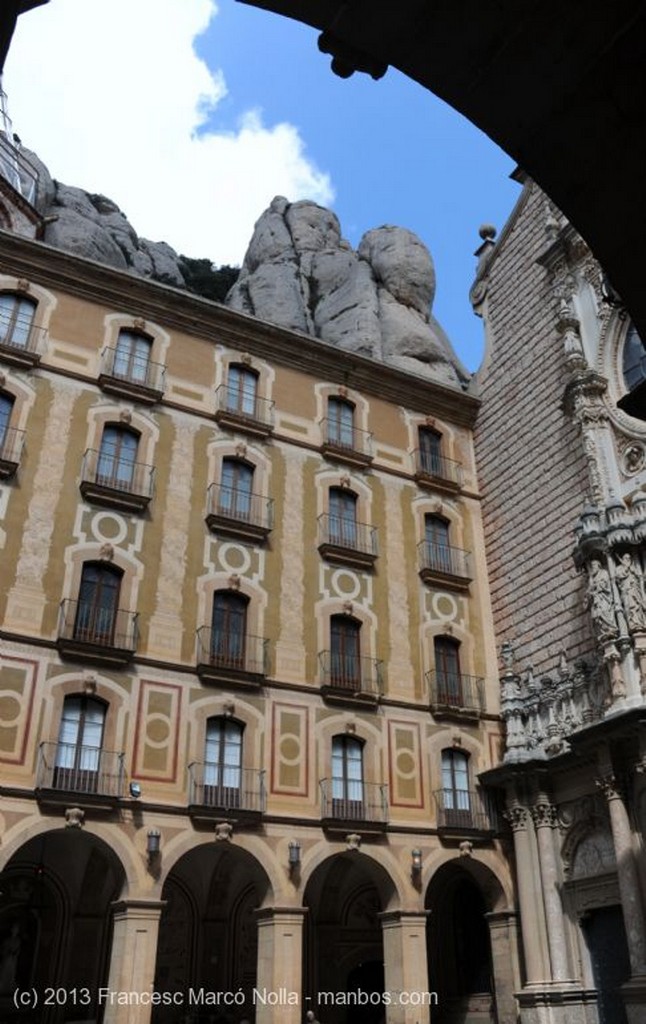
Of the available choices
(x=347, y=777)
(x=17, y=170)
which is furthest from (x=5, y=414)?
(x=17, y=170)

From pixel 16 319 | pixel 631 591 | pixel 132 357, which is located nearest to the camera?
pixel 631 591

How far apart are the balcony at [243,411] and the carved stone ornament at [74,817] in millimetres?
10943

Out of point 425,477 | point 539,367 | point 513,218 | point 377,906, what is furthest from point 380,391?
point 377,906

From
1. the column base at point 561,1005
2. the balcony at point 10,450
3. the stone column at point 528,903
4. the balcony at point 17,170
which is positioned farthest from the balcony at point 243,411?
the balcony at point 17,170

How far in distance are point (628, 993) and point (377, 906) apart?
26.9 ft

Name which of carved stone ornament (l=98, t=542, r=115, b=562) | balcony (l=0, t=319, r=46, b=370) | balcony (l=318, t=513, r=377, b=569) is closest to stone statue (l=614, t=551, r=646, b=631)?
balcony (l=318, t=513, r=377, b=569)

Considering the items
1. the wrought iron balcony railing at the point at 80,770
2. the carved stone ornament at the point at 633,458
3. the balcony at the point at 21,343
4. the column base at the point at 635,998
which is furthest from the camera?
the carved stone ornament at the point at 633,458

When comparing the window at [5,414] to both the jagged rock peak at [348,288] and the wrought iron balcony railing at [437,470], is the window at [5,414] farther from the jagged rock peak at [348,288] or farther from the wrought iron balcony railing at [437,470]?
the jagged rock peak at [348,288]

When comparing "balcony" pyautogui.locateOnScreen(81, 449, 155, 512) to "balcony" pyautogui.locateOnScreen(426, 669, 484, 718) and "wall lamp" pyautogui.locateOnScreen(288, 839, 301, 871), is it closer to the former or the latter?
"wall lamp" pyautogui.locateOnScreen(288, 839, 301, 871)

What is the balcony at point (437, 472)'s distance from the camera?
27188mm

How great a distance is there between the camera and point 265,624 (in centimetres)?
2212

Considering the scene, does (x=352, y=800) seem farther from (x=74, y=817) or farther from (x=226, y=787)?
(x=74, y=817)

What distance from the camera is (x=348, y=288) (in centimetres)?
3781

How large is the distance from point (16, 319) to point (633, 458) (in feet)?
53.3
